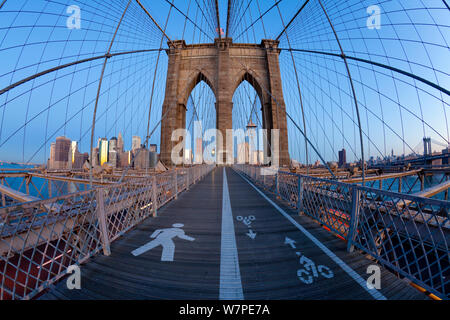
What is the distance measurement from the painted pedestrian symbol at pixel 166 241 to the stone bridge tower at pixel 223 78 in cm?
1834

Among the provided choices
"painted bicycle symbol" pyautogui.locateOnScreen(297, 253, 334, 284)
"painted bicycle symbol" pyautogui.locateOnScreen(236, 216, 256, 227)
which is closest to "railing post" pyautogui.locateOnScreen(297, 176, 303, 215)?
"painted bicycle symbol" pyautogui.locateOnScreen(236, 216, 256, 227)

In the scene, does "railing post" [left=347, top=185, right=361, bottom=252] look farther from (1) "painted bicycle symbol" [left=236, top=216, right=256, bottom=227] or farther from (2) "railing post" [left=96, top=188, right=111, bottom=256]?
(2) "railing post" [left=96, top=188, right=111, bottom=256]

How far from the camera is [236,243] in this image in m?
3.06

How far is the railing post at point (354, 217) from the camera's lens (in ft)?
8.92

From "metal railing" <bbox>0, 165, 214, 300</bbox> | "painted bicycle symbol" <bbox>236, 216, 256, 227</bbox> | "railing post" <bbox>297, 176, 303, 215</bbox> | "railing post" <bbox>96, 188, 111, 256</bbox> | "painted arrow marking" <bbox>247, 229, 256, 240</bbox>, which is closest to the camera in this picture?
"metal railing" <bbox>0, 165, 214, 300</bbox>

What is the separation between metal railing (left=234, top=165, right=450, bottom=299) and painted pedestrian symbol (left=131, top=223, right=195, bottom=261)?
9.27ft

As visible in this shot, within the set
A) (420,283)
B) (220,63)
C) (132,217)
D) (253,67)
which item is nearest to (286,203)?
(420,283)

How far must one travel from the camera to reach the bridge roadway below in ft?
6.29

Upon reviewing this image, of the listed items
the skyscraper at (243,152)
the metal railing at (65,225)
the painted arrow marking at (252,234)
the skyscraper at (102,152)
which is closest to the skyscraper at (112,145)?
the skyscraper at (102,152)

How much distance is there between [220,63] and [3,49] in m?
21.6

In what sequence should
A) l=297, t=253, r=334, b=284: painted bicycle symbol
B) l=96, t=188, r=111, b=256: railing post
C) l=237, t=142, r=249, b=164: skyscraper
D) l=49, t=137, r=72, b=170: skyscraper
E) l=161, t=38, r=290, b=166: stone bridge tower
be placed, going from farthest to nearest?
l=237, t=142, r=249, b=164: skyscraper → l=161, t=38, r=290, b=166: stone bridge tower → l=49, t=137, r=72, b=170: skyscraper → l=96, t=188, r=111, b=256: railing post → l=297, t=253, r=334, b=284: painted bicycle symbol

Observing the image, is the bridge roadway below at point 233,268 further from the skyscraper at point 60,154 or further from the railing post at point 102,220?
the skyscraper at point 60,154

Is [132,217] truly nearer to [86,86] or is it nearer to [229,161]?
[86,86]

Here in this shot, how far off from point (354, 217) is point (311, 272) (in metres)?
1.25
